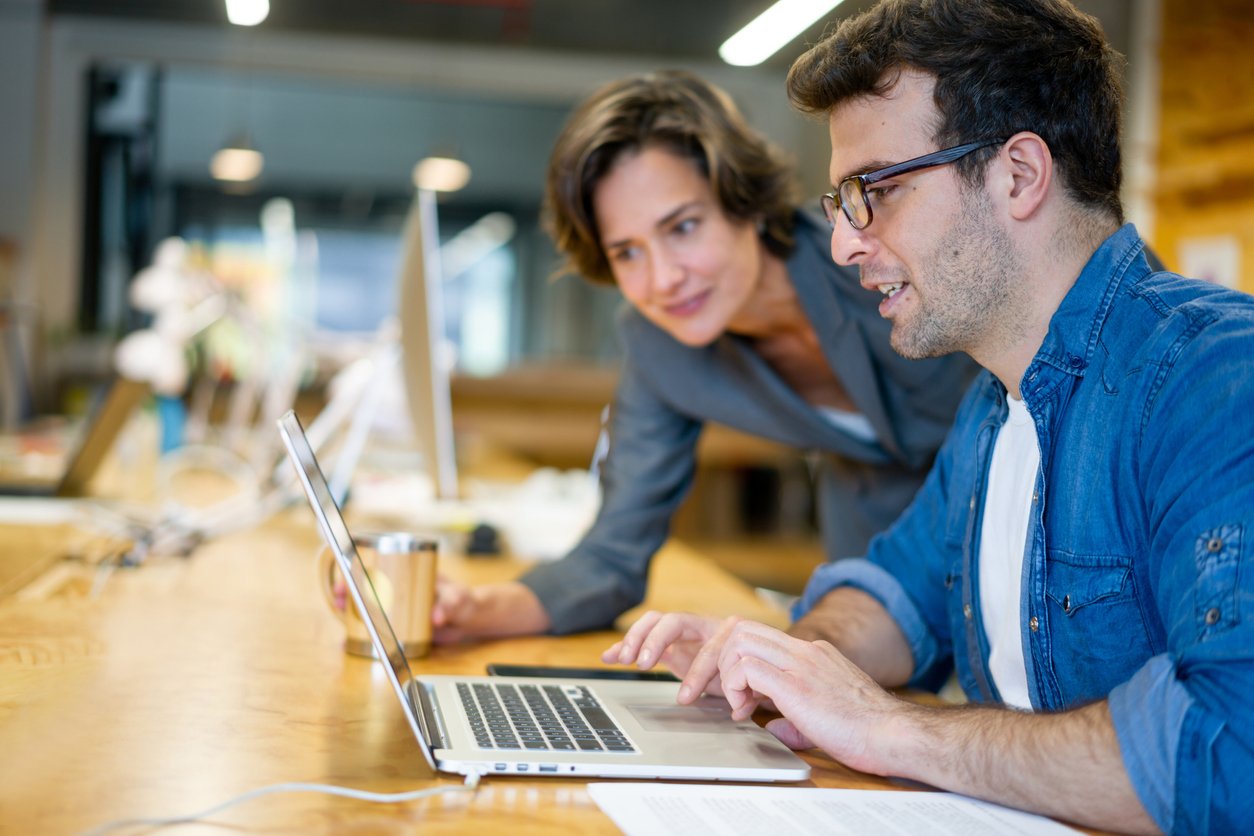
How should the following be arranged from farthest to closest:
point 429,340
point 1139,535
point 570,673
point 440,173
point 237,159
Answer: point 440,173 → point 237,159 → point 429,340 → point 570,673 → point 1139,535

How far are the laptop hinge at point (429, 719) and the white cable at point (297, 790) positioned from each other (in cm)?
6

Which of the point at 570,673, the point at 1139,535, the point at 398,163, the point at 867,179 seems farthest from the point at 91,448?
the point at 398,163

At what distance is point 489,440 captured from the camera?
5957 mm

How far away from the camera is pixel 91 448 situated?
2.51m

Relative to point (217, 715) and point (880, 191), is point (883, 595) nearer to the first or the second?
point (880, 191)

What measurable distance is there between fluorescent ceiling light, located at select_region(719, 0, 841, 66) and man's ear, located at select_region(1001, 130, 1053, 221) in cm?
245

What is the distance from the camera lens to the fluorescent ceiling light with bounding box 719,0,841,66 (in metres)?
3.59

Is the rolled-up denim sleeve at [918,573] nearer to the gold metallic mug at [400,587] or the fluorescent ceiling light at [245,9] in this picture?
the gold metallic mug at [400,587]

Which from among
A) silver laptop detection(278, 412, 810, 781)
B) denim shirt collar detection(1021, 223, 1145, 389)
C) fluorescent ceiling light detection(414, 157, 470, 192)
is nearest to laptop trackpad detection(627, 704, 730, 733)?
silver laptop detection(278, 412, 810, 781)

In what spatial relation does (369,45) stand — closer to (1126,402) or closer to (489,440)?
(489,440)

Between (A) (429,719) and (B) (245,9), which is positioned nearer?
(A) (429,719)

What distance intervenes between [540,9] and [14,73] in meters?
3.17

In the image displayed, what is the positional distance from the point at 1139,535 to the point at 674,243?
90cm

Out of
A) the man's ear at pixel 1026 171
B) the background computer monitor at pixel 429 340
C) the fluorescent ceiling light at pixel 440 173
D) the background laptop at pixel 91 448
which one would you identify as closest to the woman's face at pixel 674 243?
the background computer monitor at pixel 429 340
